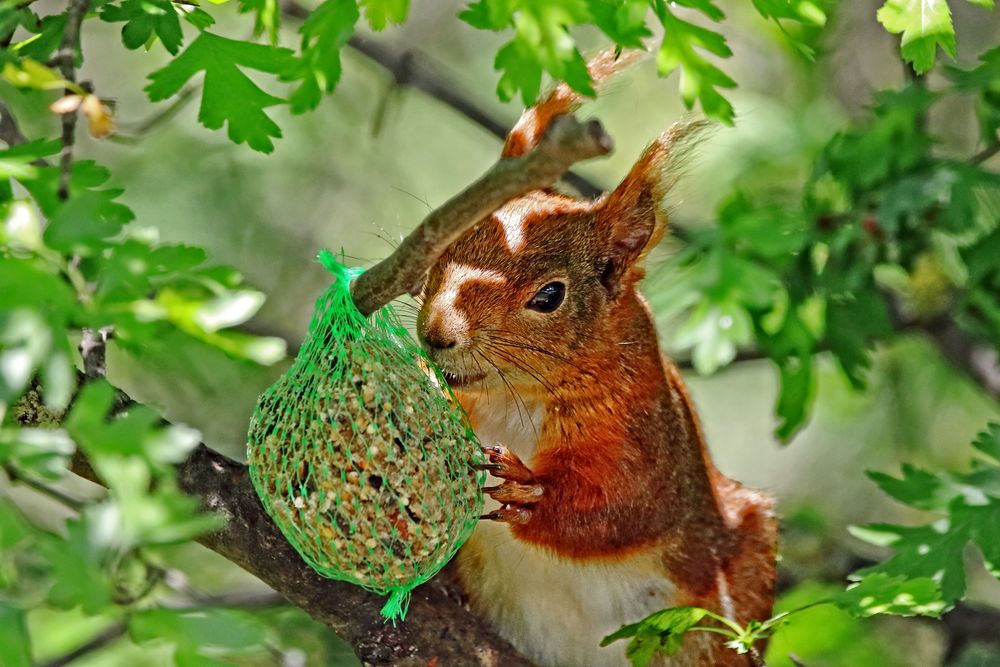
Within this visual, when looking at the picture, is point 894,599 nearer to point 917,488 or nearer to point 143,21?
point 917,488

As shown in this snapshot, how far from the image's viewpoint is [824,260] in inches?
124

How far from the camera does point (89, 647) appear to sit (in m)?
2.88

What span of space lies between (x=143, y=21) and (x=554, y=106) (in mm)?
839

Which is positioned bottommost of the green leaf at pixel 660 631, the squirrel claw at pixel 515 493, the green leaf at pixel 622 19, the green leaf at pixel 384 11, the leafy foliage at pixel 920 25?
the squirrel claw at pixel 515 493

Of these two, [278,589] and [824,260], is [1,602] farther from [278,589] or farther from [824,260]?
[824,260]

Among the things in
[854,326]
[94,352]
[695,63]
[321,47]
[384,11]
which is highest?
[695,63]

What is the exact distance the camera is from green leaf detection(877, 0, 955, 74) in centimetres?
204

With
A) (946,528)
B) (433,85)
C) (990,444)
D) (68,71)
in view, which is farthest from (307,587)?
(433,85)

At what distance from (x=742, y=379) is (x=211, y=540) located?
4479 mm

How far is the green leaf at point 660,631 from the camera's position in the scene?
2.01 metres

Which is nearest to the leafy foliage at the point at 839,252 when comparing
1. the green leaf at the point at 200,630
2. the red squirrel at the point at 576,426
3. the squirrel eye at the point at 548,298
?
the red squirrel at the point at 576,426

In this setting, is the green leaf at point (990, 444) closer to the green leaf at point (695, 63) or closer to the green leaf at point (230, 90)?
the green leaf at point (695, 63)

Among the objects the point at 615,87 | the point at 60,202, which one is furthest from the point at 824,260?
the point at 60,202

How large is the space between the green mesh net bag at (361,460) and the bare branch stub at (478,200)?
117mm
